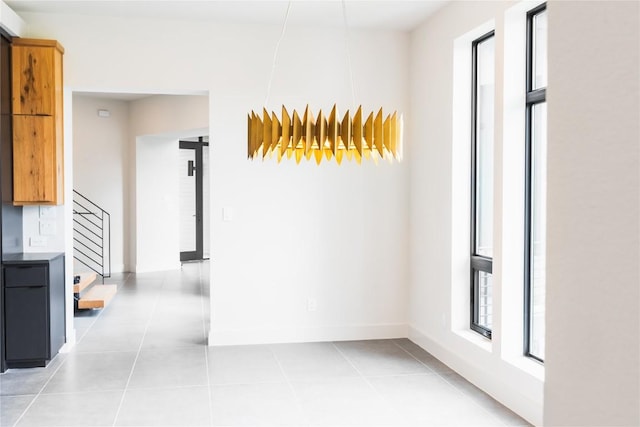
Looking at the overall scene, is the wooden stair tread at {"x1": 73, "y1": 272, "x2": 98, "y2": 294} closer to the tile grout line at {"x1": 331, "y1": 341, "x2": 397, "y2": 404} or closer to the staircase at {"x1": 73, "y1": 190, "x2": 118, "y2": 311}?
the staircase at {"x1": 73, "y1": 190, "x2": 118, "y2": 311}

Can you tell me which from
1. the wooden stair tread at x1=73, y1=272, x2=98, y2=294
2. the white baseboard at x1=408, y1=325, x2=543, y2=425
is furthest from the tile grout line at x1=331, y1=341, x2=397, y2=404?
the wooden stair tread at x1=73, y1=272, x2=98, y2=294

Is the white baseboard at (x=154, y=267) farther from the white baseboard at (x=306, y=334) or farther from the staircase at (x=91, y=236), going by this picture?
the white baseboard at (x=306, y=334)

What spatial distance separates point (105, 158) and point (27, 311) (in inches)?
233

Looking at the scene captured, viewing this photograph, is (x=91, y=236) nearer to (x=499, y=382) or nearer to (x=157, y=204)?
(x=157, y=204)

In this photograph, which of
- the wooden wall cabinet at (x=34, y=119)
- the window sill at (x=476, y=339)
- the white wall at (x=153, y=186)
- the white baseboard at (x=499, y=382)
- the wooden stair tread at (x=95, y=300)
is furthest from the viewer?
the white wall at (x=153, y=186)

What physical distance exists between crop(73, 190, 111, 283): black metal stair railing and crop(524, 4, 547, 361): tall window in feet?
24.9

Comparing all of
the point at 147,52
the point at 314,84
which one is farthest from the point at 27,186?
the point at 314,84

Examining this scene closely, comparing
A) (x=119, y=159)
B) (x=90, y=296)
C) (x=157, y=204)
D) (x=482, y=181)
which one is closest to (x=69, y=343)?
(x=90, y=296)

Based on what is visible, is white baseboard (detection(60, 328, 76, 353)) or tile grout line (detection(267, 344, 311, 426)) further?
white baseboard (detection(60, 328, 76, 353))

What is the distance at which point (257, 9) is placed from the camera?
4.98 m

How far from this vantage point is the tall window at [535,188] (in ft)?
12.6

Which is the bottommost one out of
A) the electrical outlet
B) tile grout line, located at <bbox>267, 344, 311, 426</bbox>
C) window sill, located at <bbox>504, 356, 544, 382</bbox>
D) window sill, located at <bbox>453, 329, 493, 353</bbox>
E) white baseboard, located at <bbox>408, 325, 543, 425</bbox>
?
tile grout line, located at <bbox>267, 344, 311, 426</bbox>

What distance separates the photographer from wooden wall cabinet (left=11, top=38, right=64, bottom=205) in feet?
15.6

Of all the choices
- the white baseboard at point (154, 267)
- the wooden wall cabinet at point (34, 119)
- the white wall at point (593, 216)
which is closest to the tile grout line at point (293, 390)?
the wooden wall cabinet at point (34, 119)
